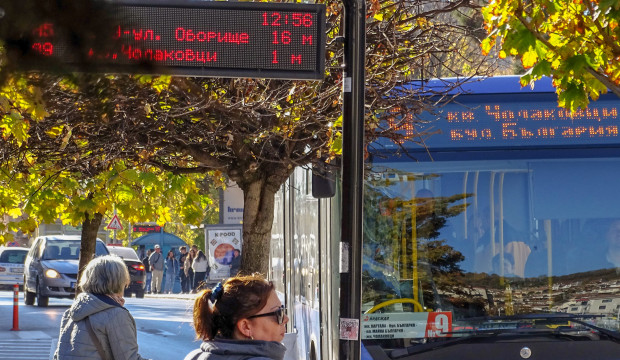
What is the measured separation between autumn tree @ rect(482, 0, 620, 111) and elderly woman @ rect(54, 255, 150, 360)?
2813 millimetres

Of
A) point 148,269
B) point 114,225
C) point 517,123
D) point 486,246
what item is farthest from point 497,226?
point 148,269

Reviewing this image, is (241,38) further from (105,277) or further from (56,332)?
(56,332)

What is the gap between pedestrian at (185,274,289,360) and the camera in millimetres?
3052

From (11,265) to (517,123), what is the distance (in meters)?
32.3

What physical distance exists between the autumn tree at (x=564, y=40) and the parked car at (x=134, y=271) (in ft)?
87.8

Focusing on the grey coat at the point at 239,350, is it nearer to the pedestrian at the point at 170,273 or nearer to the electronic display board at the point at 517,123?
the electronic display board at the point at 517,123

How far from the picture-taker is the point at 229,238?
22.7m

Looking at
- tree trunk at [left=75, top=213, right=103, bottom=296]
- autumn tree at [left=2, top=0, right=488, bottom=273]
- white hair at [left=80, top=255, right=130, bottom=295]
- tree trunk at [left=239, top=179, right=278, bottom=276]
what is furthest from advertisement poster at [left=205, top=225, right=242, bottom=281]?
white hair at [left=80, top=255, right=130, bottom=295]

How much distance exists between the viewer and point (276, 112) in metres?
6.41

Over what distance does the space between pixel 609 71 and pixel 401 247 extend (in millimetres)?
2003

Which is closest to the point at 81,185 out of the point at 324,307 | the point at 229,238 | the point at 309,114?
the point at 324,307

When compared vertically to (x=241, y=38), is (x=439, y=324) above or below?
below

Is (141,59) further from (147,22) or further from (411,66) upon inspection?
(411,66)

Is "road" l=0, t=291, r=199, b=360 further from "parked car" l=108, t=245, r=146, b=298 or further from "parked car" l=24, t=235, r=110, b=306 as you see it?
"parked car" l=108, t=245, r=146, b=298
